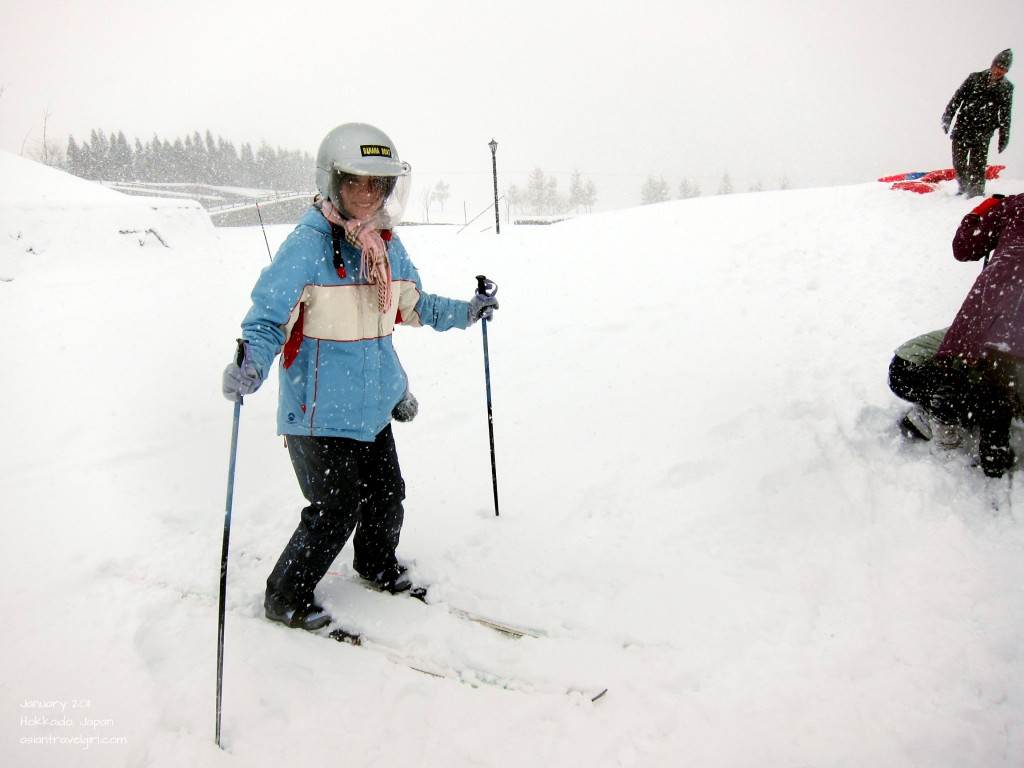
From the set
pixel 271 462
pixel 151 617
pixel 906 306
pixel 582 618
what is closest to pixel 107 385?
pixel 271 462

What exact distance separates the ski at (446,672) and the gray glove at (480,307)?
2.02m

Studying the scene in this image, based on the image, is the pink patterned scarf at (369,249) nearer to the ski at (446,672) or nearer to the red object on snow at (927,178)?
the ski at (446,672)

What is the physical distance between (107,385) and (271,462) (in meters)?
3.32

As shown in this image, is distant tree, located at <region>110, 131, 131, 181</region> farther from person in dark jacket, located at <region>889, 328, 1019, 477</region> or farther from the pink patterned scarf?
person in dark jacket, located at <region>889, 328, 1019, 477</region>

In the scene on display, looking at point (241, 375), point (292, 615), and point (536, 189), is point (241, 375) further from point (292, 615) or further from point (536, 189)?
point (536, 189)

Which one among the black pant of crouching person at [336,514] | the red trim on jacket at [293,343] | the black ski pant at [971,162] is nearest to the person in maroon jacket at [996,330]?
the black pant of crouching person at [336,514]

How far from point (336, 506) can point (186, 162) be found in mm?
74892

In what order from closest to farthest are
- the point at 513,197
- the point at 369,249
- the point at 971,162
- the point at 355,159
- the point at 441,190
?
the point at 355,159
the point at 369,249
the point at 971,162
the point at 513,197
the point at 441,190

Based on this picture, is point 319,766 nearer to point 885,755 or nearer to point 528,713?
point 528,713

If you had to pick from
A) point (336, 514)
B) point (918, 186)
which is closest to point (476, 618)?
point (336, 514)

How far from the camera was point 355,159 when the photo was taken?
2.55m

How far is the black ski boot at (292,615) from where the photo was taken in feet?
9.55

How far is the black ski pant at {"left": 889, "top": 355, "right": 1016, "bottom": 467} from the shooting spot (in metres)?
3.11

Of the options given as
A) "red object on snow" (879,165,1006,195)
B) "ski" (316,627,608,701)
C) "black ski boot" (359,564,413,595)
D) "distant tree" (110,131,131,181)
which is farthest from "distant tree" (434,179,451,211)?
"ski" (316,627,608,701)
